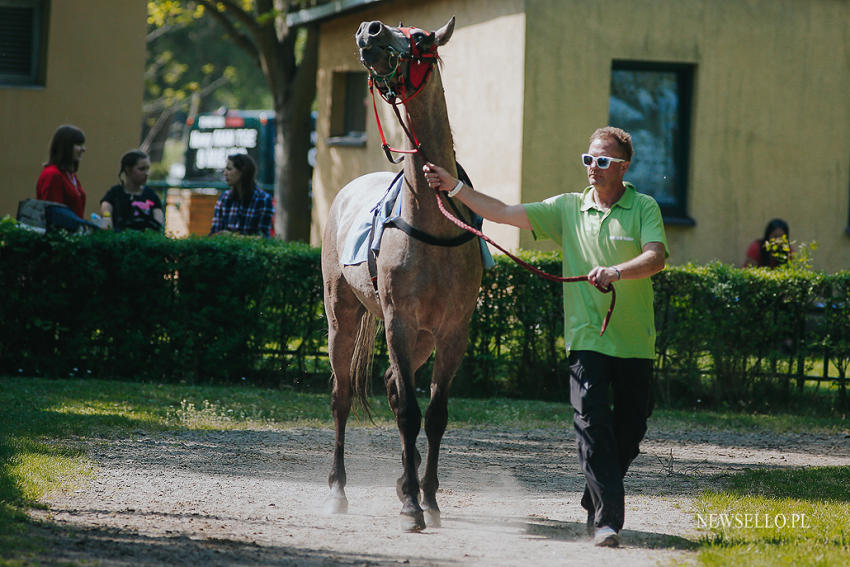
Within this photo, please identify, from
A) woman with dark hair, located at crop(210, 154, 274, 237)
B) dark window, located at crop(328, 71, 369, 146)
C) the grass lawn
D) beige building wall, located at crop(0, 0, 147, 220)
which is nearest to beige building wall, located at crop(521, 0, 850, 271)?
woman with dark hair, located at crop(210, 154, 274, 237)

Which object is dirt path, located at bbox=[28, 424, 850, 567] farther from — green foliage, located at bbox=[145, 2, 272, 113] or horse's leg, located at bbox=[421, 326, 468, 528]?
green foliage, located at bbox=[145, 2, 272, 113]

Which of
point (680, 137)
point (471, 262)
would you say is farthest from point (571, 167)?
point (471, 262)

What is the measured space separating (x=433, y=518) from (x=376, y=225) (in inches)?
68.5

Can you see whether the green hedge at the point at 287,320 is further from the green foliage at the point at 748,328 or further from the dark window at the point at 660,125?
the dark window at the point at 660,125

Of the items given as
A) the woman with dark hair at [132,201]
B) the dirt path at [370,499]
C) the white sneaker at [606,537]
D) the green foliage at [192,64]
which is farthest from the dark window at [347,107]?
the green foliage at [192,64]

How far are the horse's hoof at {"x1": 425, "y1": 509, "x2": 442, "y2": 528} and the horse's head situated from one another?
2377mm

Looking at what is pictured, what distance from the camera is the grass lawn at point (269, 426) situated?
5629mm

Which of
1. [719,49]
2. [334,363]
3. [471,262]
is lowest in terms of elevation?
[334,363]

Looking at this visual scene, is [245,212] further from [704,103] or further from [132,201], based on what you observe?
[704,103]

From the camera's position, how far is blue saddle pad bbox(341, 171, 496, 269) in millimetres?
6410

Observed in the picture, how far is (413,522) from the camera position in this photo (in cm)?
600

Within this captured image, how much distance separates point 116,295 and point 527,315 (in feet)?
13.9

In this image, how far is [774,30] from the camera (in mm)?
14805

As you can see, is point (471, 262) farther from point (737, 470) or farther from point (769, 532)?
point (737, 470)
